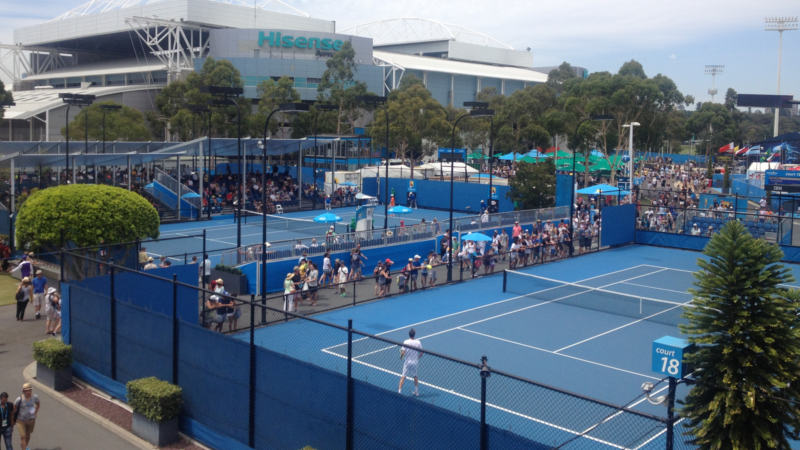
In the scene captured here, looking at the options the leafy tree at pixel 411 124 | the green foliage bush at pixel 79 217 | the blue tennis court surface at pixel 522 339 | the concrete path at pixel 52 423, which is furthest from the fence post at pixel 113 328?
the leafy tree at pixel 411 124

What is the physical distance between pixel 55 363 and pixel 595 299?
16.6m

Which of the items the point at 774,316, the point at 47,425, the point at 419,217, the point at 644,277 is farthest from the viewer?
the point at 419,217

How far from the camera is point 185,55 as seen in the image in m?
89.1

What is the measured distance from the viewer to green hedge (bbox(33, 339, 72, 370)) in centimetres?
1526

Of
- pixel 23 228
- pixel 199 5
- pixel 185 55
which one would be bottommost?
pixel 23 228

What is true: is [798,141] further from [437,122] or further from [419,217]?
[419,217]

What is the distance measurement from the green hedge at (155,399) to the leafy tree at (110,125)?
51.9 meters

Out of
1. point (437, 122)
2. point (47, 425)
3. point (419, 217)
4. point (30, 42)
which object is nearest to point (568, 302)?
point (47, 425)

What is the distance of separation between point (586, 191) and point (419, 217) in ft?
41.3

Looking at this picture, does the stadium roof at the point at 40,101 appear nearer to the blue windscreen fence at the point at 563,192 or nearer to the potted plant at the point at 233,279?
the blue windscreen fence at the point at 563,192

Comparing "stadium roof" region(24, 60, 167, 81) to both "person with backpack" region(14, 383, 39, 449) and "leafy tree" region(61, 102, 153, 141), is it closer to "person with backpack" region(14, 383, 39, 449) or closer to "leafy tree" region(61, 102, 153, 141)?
"leafy tree" region(61, 102, 153, 141)

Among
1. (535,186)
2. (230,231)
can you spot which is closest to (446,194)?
(535,186)

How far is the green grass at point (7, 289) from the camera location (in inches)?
936

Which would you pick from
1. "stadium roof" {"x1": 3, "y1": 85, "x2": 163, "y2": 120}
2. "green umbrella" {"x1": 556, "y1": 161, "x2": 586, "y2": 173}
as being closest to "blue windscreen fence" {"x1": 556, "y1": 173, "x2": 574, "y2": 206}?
"green umbrella" {"x1": 556, "y1": 161, "x2": 586, "y2": 173}
